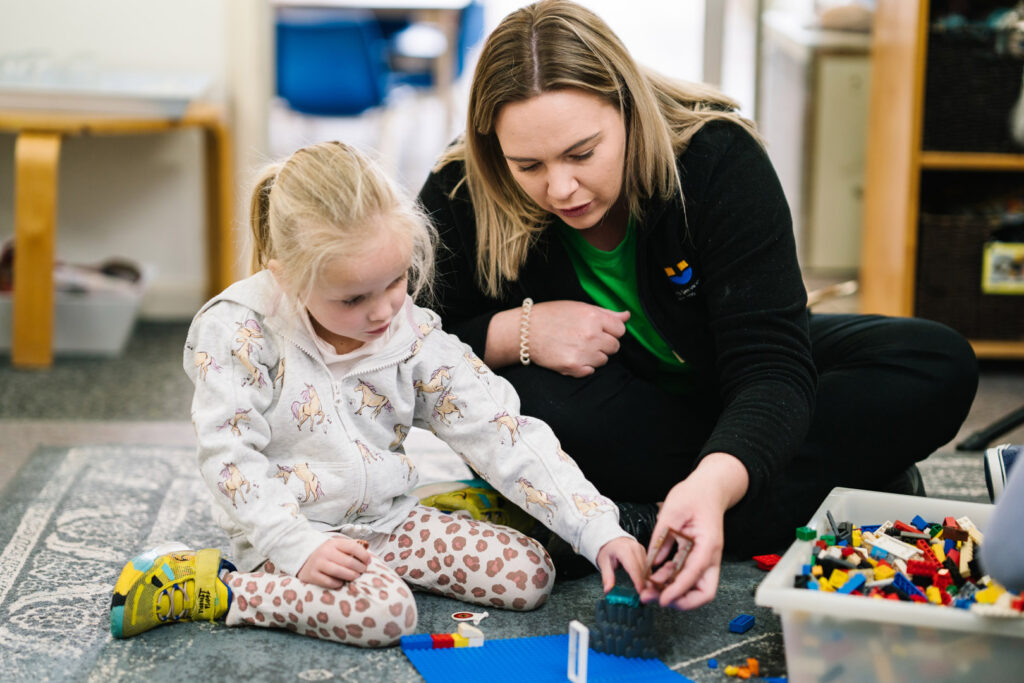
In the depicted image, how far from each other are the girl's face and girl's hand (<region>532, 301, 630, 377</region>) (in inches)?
9.9

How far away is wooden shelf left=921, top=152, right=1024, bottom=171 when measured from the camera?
7.29 ft

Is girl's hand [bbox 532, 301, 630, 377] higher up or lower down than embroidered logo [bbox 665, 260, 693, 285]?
lower down

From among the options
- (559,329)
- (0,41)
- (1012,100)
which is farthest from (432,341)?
(0,41)

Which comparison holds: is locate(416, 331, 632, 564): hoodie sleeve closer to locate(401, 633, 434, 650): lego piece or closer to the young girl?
the young girl

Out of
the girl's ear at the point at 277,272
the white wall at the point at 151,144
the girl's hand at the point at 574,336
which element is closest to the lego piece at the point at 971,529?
the girl's hand at the point at 574,336

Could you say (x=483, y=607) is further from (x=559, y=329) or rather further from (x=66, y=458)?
(x=66, y=458)

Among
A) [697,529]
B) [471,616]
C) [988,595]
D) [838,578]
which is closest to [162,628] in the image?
[471,616]

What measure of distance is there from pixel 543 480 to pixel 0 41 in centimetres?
201

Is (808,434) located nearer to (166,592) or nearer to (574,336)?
(574,336)

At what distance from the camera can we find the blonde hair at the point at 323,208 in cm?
109

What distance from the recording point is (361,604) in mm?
1093

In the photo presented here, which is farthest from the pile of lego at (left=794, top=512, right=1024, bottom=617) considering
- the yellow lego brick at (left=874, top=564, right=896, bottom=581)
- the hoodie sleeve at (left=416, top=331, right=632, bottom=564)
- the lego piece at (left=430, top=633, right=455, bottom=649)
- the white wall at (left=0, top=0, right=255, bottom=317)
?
the white wall at (left=0, top=0, right=255, bottom=317)

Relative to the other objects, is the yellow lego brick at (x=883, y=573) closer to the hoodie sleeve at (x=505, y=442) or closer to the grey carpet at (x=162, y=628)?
the grey carpet at (x=162, y=628)

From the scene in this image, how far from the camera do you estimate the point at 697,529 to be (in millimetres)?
1003
